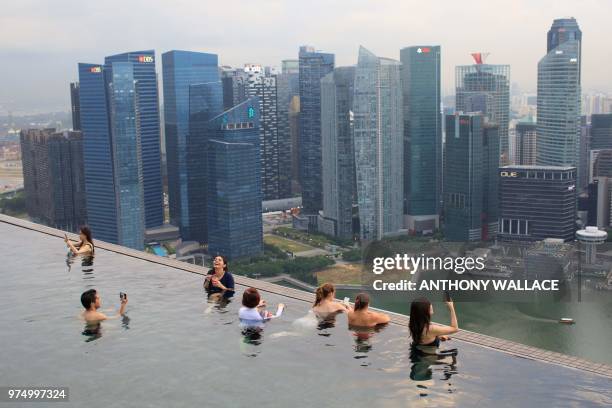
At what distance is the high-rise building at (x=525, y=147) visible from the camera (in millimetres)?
44044

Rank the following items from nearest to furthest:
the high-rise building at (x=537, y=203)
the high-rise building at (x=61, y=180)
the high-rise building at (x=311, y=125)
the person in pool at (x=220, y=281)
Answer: the person in pool at (x=220, y=281)
the high-rise building at (x=537, y=203)
the high-rise building at (x=61, y=180)
the high-rise building at (x=311, y=125)

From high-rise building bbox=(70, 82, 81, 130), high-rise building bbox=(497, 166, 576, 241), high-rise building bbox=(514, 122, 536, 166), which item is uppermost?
high-rise building bbox=(70, 82, 81, 130)

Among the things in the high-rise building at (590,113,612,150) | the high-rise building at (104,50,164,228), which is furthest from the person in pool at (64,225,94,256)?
the high-rise building at (590,113,612,150)

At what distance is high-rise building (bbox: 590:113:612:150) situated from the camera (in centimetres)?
4197

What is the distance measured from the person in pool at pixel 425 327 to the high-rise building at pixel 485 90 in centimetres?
4061

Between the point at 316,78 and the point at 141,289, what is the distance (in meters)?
39.1

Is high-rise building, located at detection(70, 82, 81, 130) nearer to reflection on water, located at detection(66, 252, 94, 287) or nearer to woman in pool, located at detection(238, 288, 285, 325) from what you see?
reflection on water, located at detection(66, 252, 94, 287)

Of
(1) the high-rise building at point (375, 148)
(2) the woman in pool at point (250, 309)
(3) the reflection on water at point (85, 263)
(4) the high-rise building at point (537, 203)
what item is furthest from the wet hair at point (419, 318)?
(1) the high-rise building at point (375, 148)

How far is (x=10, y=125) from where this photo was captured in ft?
187

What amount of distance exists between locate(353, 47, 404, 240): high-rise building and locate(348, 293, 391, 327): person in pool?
30.2 m

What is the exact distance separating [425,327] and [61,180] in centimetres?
3368

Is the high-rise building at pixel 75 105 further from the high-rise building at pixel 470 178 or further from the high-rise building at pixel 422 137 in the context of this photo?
the high-rise building at pixel 470 178

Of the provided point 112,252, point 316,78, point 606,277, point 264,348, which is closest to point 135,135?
point 316,78

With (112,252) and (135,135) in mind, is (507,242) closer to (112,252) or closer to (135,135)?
(135,135)
